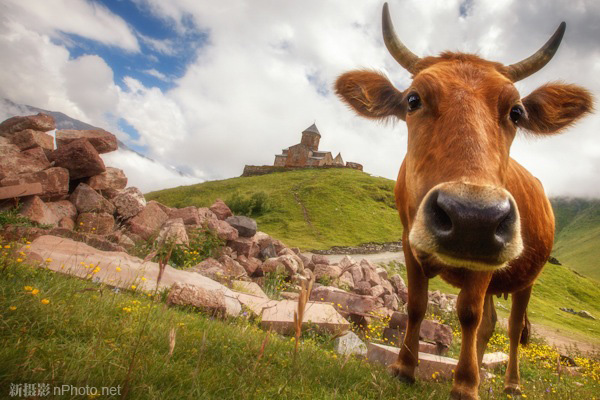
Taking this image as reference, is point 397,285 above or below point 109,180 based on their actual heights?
below

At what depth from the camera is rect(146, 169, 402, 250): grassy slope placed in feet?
131

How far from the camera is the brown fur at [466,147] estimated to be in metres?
2.61

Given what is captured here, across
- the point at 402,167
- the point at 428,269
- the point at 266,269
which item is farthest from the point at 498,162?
the point at 266,269

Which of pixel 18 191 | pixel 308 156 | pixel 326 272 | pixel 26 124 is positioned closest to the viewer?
pixel 18 191

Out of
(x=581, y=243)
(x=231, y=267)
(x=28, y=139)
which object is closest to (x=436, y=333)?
(x=231, y=267)

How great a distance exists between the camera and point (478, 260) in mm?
2094

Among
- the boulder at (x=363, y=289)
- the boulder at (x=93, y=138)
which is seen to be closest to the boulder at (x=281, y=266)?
→ the boulder at (x=363, y=289)

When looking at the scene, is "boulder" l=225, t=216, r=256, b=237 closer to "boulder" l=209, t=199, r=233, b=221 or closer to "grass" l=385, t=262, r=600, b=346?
"boulder" l=209, t=199, r=233, b=221

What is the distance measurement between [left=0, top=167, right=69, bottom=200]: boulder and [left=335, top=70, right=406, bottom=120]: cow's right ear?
945cm

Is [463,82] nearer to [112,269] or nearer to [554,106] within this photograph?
[554,106]

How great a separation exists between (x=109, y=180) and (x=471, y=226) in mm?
12341

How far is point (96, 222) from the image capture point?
32.5 ft

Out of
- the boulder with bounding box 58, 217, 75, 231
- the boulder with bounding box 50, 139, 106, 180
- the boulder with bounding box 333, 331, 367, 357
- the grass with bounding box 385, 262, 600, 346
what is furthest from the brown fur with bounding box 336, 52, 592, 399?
A: the grass with bounding box 385, 262, 600, 346

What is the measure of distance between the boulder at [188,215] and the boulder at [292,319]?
6.66 m
